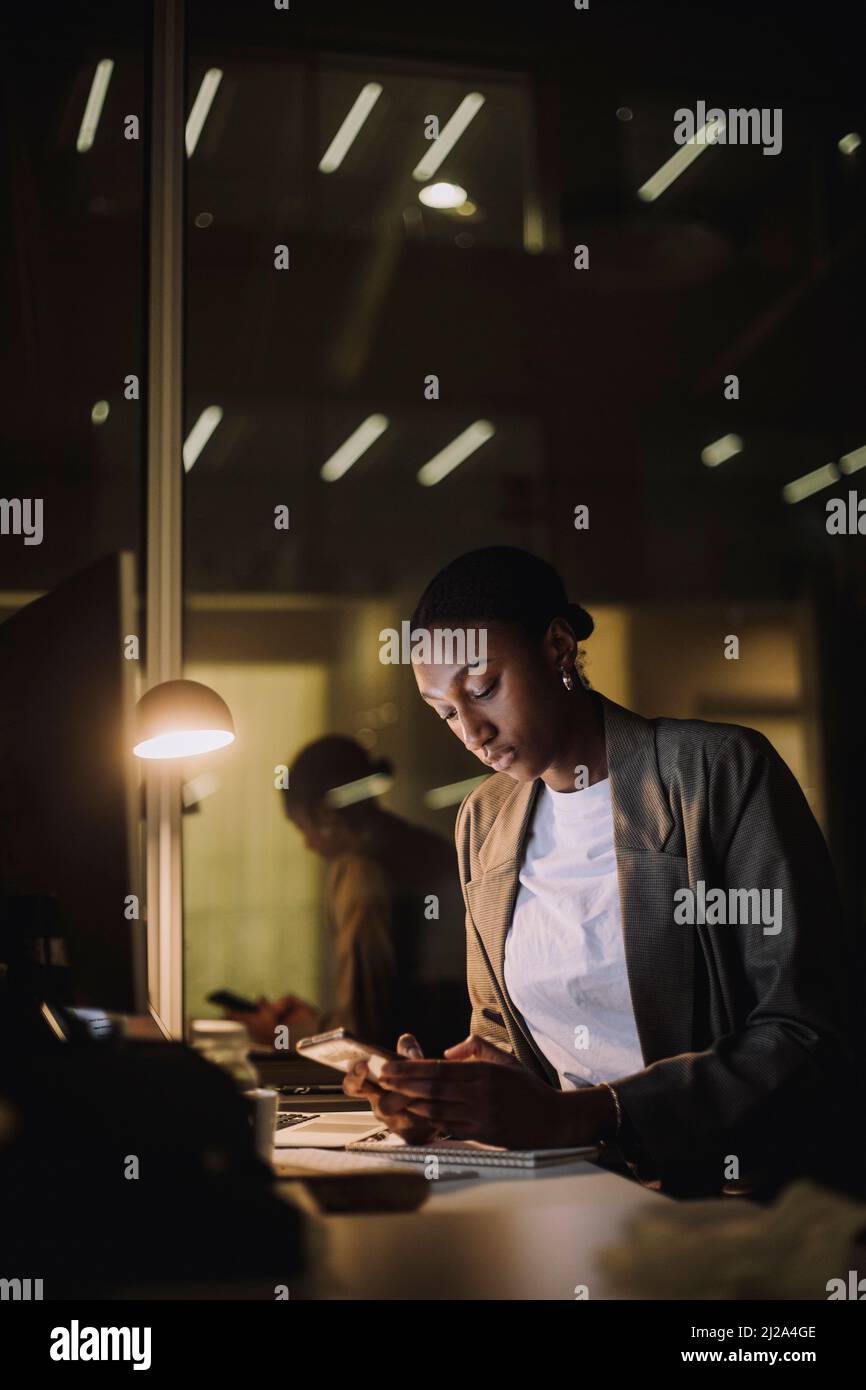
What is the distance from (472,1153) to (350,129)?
186 inches

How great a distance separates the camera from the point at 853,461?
5.54 meters

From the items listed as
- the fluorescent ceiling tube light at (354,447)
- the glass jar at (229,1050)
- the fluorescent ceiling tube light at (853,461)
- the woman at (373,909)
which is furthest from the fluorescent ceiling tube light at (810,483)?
the glass jar at (229,1050)

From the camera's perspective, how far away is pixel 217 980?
511 cm

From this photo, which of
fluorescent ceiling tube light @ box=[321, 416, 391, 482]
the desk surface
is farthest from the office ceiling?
the desk surface

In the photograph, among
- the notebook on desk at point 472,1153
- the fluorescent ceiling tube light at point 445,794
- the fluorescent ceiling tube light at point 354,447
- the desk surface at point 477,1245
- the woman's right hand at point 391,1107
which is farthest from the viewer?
the fluorescent ceiling tube light at point 354,447

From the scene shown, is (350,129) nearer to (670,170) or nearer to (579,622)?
(670,170)

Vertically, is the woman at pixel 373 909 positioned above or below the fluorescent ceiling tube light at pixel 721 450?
below

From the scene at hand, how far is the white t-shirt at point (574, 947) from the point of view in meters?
1.68

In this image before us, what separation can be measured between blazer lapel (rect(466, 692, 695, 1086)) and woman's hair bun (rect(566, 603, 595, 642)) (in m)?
0.11

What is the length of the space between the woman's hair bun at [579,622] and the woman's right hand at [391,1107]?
773 millimetres

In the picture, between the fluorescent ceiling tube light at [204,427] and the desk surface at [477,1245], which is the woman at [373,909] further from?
the desk surface at [477,1245]

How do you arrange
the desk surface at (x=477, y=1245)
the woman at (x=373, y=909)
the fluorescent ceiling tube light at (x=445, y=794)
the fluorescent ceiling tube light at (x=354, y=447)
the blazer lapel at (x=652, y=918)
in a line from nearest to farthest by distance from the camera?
the desk surface at (x=477, y=1245) < the blazer lapel at (x=652, y=918) < the woman at (x=373, y=909) < the fluorescent ceiling tube light at (x=445, y=794) < the fluorescent ceiling tube light at (x=354, y=447)
